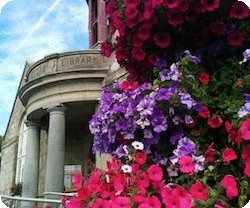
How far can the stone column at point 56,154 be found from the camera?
10.1 metres

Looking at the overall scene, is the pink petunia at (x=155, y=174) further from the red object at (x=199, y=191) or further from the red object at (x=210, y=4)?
the red object at (x=210, y=4)

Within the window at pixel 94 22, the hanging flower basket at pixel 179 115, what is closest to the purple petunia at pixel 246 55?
the hanging flower basket at pixel 179 115

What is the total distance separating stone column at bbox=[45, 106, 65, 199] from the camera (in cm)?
1011

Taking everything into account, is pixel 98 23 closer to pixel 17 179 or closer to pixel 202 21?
pixel 17 179

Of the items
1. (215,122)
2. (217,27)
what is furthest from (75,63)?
(215,122)

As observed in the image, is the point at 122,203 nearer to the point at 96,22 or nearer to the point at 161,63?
the point at 161,63

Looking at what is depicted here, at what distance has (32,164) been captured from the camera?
1228cm

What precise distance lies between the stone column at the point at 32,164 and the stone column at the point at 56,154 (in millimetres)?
2052

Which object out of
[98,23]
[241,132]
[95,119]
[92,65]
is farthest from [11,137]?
[241,132]

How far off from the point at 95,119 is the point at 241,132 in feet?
4.48

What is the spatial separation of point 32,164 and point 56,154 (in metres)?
2.33

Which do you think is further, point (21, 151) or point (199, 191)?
point (21, 151)

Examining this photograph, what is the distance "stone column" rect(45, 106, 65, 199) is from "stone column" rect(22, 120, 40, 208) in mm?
2052

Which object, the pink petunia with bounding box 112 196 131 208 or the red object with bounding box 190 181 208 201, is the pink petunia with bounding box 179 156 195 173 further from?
the pink petunia with bounding box 112 196 131 208
